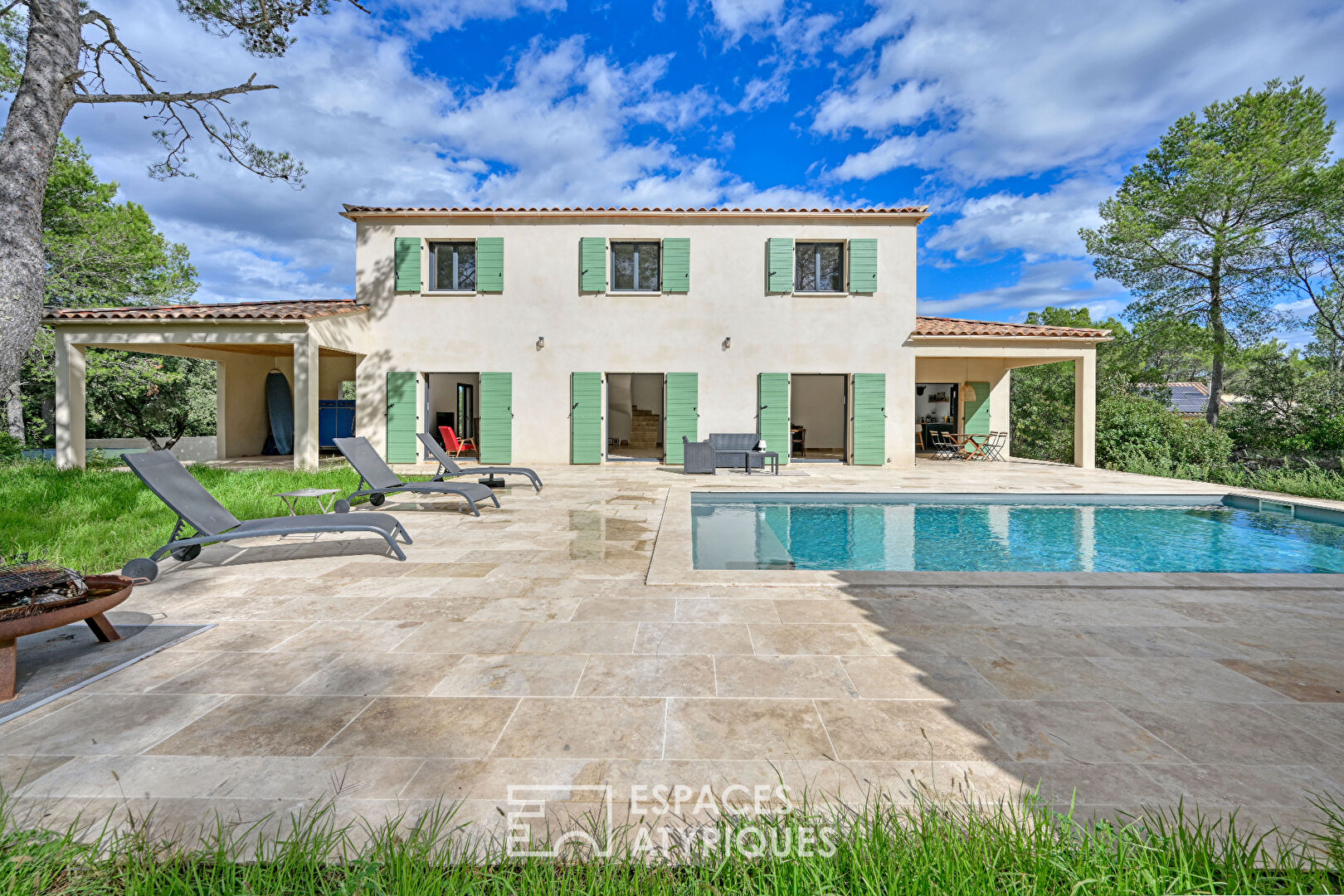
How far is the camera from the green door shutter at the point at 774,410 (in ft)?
39.6

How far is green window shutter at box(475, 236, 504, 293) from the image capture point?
39.6 feet

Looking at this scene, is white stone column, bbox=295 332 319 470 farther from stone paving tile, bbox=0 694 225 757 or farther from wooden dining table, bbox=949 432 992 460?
wooden dining table, bbox=949 432 992 460

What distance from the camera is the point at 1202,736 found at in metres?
1.91

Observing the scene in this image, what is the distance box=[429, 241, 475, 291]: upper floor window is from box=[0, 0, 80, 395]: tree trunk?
678cm

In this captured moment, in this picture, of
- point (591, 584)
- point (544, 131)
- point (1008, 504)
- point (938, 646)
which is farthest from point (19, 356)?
point (544, 131)

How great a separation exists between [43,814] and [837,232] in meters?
13.0

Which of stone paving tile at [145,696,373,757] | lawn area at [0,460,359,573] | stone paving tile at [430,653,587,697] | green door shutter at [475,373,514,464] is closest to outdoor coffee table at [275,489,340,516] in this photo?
lawn area at [0,460,359,573]

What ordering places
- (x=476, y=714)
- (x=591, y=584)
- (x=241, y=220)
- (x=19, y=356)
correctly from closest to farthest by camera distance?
1. (x=476, y=714)
2. (x=591, y=584)
3. (x=19, y=356)
4. (x=241, y=220)

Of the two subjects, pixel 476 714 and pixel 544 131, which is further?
pixel 544 131

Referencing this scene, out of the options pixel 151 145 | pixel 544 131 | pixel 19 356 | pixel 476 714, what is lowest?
pixel 476 714

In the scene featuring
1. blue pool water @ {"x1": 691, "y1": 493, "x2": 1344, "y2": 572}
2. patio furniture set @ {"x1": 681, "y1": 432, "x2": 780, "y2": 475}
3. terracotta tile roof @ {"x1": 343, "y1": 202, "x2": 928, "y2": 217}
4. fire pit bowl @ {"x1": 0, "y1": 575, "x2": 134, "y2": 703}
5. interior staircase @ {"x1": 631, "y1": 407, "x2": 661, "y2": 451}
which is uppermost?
terracotta tile roof @ {"x1": 343, "y1": 202, "x2": 928, "y2": 217}

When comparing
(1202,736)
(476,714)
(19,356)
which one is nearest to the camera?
(1202,736)

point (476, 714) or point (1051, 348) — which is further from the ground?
point (1051, 348)

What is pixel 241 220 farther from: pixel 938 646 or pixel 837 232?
pixel 938 646
